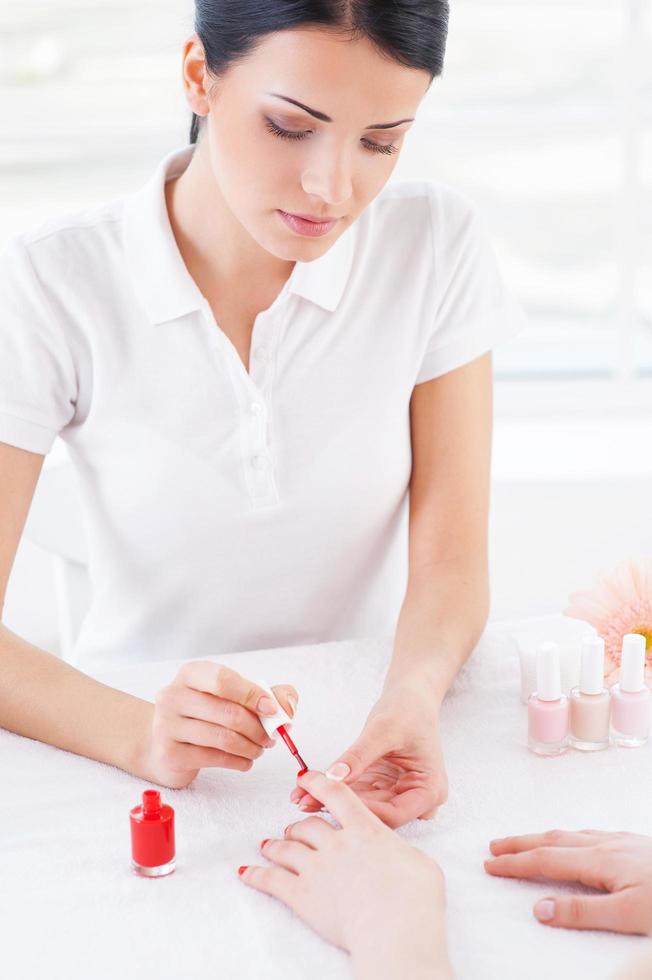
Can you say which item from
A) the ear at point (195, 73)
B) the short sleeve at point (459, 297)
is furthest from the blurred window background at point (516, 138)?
the short sleeve at point (459, 297)

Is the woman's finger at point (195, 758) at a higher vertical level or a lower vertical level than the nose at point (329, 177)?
lower

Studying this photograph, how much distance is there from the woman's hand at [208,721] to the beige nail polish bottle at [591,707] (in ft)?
0.91

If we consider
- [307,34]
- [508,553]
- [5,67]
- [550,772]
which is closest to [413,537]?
[550,772]

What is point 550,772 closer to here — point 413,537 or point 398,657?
point 398,657

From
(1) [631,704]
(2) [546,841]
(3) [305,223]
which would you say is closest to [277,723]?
(2) [546,841]

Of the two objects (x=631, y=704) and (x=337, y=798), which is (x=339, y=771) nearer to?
(x=337, y=798)

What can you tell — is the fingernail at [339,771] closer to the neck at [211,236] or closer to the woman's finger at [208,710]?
the woman's finger at [208,710]

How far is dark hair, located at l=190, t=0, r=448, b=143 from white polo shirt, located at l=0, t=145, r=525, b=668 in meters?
0.26

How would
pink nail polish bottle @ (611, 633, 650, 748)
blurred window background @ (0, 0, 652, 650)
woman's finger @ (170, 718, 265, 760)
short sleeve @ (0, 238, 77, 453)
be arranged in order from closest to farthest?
woman's finger @ (170, 718, 265, 760) → pink nail polish bottle @ (611, 633, 650, 748) → short sleeve @ (0, 238, 77, 453) → blurred window background @ (0, 0, 652, 650)

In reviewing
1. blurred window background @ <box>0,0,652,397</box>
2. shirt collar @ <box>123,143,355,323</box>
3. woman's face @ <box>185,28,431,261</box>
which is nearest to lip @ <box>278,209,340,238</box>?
woman's face @ <box>185,28,431,261</box>

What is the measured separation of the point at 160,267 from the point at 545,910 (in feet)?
2.60

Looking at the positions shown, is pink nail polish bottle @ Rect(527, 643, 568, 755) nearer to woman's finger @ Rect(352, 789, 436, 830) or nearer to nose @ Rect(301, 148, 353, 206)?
woman's finger @ Rect(352, 789, 436, 830)

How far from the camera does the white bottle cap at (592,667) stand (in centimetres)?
113

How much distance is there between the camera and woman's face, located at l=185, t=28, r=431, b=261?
41.9 inches
